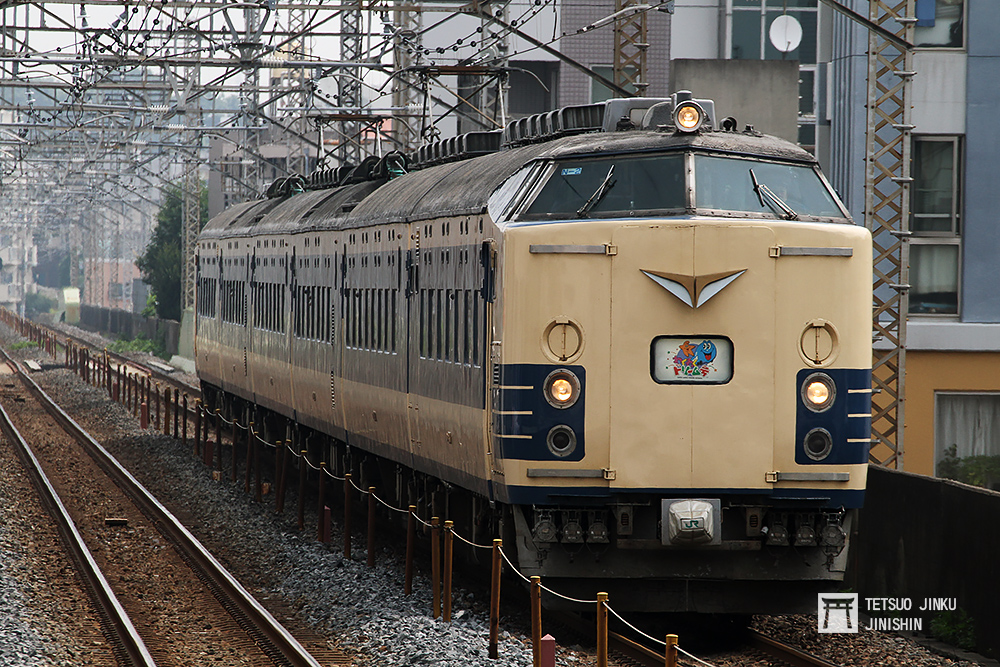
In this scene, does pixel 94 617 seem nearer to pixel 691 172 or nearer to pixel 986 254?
pixel 691 172

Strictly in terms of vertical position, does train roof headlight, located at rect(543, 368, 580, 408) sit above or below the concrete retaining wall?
above

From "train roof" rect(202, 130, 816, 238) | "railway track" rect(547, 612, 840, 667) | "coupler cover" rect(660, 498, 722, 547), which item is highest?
"train roof" rect(202, 130, 816, 238)

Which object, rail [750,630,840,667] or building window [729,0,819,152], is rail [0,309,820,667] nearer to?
rail [750,630,840,667]

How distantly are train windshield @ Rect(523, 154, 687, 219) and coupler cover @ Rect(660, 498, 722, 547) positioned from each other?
197 centimetres

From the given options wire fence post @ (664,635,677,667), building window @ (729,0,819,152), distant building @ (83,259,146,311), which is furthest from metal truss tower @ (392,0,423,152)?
distant building @ (83,259,146,311)

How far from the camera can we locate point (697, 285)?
31.9 feet

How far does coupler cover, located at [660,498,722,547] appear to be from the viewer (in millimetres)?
9664

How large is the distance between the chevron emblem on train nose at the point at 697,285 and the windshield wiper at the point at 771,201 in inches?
24.4

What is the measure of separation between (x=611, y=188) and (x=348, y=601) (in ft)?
14.7

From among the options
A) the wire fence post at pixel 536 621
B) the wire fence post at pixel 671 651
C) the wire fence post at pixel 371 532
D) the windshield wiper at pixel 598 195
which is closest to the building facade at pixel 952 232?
→ the wire fence post at pixel 371 532

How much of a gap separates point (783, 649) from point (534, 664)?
5.93 ft

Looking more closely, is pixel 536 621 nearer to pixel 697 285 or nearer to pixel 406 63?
pixel 697 285

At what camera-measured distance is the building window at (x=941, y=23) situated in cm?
1994

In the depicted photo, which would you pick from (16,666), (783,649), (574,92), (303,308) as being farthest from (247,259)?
(574,92)
